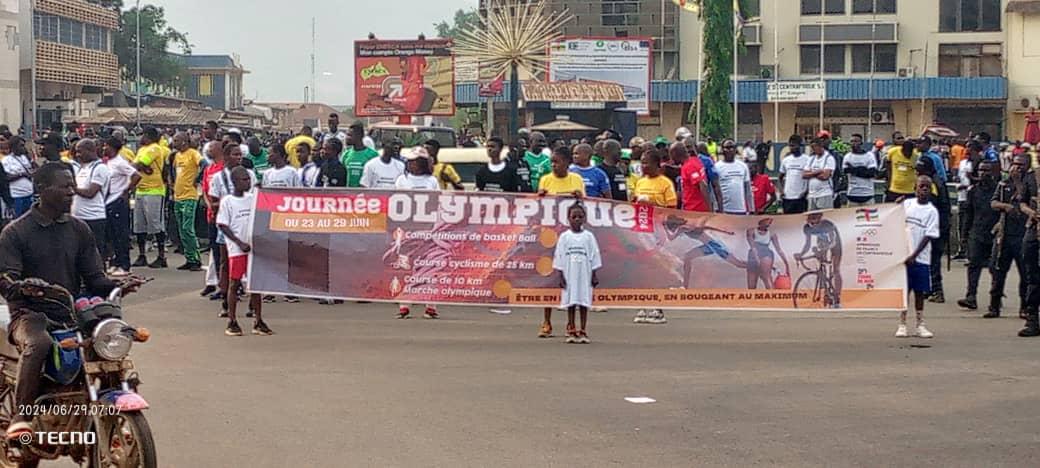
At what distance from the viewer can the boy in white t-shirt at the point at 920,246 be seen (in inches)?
524

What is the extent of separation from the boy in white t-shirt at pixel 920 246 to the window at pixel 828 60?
161 ft

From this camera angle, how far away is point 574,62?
165 ft

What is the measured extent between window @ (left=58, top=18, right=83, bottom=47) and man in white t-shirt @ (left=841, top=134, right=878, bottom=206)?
45914 mm

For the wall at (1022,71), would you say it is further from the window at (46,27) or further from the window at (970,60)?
the window at (46,27)

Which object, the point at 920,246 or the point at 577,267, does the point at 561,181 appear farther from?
the point at 920,246

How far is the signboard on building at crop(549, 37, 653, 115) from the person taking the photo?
164ft

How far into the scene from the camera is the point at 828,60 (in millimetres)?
61250

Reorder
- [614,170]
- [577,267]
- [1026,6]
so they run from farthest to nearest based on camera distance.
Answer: [1026,6]
[614,170]
[577,267]

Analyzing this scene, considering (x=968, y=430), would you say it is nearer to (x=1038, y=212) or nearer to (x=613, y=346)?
(x=613, y=346)

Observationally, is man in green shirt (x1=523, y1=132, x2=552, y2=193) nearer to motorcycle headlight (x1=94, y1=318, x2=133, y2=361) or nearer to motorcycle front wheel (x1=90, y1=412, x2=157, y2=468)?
motorcycle headlight (x1=94, y1=318, x2=133, y2=361)

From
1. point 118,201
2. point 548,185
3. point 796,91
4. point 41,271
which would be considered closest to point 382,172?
point 548,185

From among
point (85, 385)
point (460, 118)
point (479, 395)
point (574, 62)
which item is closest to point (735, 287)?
point (479, 395)

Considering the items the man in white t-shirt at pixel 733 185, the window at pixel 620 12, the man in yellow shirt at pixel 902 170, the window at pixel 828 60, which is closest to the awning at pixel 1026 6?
the window at pixel 828 60

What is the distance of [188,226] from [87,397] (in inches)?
477
